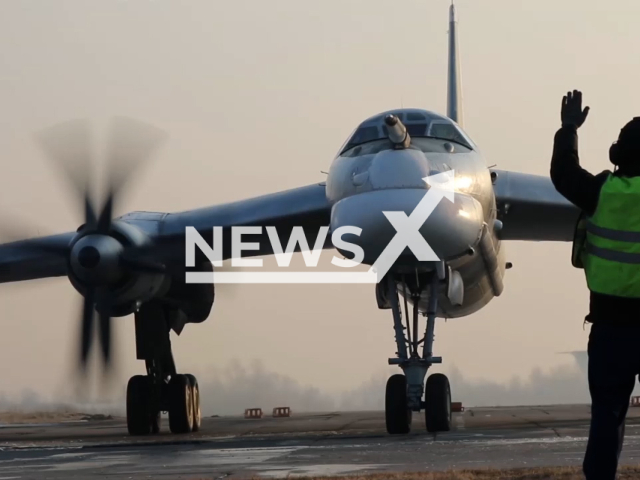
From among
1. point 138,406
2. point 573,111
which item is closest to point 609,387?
point 573,111

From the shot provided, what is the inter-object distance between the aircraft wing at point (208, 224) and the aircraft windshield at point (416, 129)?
237 centimetres

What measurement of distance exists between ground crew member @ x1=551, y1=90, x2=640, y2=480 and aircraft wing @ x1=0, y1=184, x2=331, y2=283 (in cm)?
1328

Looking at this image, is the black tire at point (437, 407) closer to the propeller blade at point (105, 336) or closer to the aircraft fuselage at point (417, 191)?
the aircraft fuselage at point (417, 191)

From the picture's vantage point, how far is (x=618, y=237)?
5441mm

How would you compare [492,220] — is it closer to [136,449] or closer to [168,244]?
[168,244]

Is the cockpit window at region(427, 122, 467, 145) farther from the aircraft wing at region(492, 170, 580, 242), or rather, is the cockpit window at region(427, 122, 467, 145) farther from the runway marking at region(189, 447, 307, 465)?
the runway marking at region(189, 447, 307, 465)

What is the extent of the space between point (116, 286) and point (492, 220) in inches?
215

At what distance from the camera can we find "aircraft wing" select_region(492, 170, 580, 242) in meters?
18.4

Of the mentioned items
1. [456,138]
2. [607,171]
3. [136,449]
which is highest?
[456,138]

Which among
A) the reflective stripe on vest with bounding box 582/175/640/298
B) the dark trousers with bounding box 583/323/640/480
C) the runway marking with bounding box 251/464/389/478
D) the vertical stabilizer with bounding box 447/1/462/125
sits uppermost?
the vertical stabilizer with bounding box 447/1/462/125

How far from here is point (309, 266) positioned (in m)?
20.7

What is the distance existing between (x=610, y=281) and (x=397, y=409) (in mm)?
9541

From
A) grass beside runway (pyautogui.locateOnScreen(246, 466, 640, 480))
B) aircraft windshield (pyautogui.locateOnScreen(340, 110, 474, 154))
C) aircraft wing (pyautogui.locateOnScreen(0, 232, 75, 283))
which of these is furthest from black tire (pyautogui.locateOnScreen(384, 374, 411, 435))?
grass beside runway (pyautogui.locateOnScreen(246, 466, 640, 480))

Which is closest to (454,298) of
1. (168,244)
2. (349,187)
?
(349,187)
